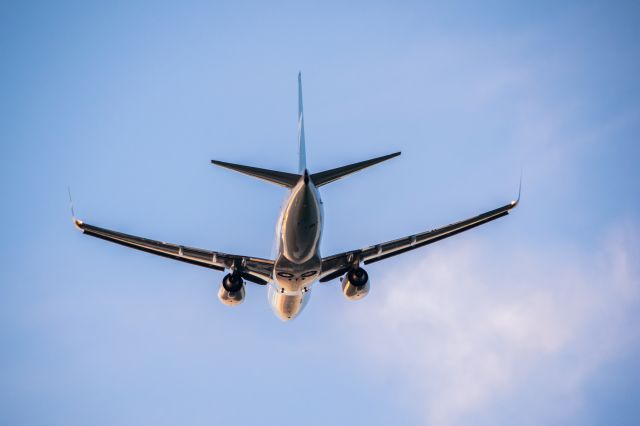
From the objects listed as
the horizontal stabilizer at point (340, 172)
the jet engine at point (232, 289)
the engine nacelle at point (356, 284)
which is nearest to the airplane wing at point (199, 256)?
the jet engine at point (232, 289)

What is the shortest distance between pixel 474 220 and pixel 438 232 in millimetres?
1531

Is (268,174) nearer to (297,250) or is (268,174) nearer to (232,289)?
(297,250)

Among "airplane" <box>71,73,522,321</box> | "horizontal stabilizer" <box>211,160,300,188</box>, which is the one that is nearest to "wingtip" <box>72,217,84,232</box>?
"airplane" <box>71,73,522,321</box>

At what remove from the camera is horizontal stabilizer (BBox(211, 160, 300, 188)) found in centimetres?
1816

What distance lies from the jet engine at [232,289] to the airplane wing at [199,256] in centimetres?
55

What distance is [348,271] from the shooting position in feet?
74.3

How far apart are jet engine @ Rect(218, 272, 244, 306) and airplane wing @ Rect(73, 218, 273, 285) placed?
1.81ft

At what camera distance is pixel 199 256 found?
22.5 meters

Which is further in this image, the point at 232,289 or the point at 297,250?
the point at 232,289

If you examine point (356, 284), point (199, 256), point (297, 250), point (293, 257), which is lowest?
point (297, 250)

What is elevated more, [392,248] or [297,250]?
[392,248]

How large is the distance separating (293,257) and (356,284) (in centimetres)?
365

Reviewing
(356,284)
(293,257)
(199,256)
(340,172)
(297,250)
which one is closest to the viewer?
(340,172)

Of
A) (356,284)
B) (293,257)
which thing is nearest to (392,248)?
(356,284)
